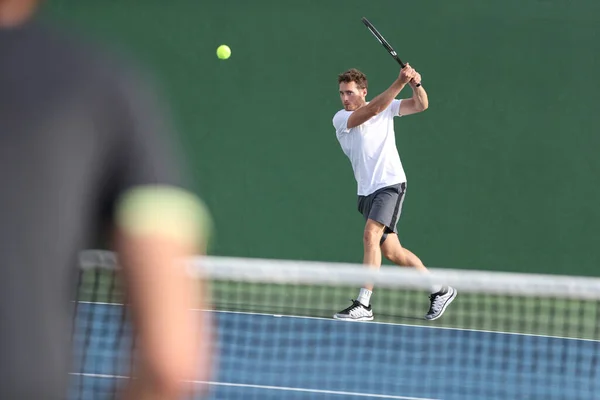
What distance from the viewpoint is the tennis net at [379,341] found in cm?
266

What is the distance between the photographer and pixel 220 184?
8250mm

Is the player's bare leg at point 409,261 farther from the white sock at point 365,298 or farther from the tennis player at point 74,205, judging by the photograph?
the tennis player at point 74,205

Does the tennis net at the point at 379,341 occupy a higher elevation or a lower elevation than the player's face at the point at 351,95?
lower

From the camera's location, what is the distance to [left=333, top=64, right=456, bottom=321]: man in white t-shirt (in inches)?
237

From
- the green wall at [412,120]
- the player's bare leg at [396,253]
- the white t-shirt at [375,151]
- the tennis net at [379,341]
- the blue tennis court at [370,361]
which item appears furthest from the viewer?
the green wall at [412,120]

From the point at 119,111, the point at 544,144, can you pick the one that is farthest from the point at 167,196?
the point at 544,144

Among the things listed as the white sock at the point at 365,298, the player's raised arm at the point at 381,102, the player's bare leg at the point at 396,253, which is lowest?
the white sock at the point at 365,298

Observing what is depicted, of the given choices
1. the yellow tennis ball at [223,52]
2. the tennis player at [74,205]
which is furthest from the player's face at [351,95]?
the tennis player at [74,205]

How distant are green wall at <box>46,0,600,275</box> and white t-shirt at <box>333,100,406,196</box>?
5.37ft

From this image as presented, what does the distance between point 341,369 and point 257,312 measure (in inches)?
73.0

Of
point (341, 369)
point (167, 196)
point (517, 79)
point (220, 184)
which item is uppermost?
point (517, 79)

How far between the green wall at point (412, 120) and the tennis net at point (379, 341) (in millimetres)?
829

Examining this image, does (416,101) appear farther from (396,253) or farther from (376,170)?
(396,253)

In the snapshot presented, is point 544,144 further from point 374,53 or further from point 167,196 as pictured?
point 167,196
